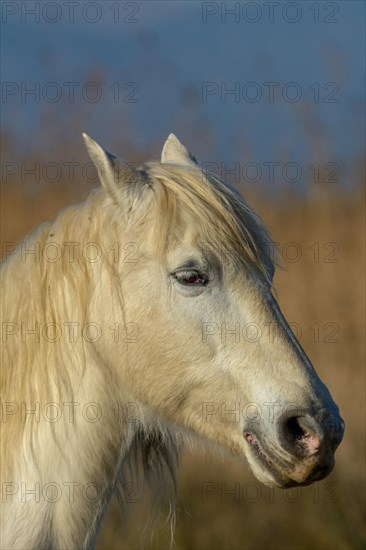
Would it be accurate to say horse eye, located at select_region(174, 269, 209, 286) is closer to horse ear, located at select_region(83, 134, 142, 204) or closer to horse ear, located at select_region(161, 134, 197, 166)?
horse ear, located at select_region(83, 134, 142, 204)

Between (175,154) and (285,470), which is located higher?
(175,154)

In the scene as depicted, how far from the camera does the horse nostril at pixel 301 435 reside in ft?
7.95

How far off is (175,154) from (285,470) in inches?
47.1

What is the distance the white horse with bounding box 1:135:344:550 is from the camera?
2.49 metres

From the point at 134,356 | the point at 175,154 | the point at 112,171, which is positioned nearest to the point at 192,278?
the point at 134,356

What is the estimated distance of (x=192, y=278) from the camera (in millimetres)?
2584

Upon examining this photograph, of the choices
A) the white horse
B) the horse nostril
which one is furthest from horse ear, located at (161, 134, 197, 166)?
the horse nostril

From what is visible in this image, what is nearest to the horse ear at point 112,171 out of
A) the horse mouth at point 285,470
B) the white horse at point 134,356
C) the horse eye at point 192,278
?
the white horse at point 134,356

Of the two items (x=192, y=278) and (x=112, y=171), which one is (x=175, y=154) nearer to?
(x=112, y=171)

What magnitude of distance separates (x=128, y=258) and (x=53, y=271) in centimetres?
22

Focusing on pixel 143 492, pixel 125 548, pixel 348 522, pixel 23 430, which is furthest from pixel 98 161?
pixel 348 522

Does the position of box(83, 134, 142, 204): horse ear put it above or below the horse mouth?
above

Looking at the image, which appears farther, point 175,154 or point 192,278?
point 175,154

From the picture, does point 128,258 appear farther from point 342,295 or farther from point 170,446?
point 342,295
